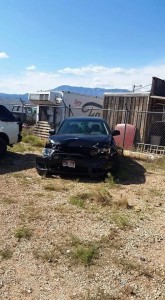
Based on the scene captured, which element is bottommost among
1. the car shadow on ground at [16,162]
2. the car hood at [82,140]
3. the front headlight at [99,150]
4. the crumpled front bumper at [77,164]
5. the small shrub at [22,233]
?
the car shadow on ground at [16,162]

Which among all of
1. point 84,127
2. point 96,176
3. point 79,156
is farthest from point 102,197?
point 84,127

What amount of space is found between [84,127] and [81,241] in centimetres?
601

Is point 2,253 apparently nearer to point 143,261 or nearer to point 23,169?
point 143,261

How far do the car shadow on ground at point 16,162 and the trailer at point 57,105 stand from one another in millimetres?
9641

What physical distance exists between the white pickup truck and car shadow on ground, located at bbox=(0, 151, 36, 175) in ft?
1.42

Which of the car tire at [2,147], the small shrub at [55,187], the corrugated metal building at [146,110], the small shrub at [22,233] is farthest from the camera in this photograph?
the corrugated metal building at [146,110]

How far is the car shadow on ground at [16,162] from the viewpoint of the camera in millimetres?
11032

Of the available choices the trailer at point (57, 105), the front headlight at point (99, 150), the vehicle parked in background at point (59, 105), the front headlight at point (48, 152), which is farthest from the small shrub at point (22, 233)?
the vehicle parked in background at point (59, 105)

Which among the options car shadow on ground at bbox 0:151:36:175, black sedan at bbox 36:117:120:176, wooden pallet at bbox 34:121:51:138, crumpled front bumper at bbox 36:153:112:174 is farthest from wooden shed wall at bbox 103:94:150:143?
crumpled front bumper at bbox 36:153:112:174

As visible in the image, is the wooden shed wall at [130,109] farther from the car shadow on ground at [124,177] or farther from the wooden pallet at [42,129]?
the car shadow on ground at [124,177]

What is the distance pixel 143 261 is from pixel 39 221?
2.00m

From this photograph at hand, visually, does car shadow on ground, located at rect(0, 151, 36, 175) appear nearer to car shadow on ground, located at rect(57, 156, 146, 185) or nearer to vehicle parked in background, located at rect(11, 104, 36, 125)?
car shadow on ground, located at rect(57, 156, 146, 185)

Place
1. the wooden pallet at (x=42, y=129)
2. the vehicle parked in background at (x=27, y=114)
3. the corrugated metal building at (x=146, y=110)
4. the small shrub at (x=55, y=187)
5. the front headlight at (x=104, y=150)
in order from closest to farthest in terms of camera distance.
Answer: the small shrub at (x=55, y=187), the front headlight at (x=104, y=150), the corrugated metal building at (x=146, y=110), the wooden pallet at (x=42, y=129), the vehicle parked in background at (x=27, y=114)

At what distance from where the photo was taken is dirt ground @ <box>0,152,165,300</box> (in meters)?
4.05
